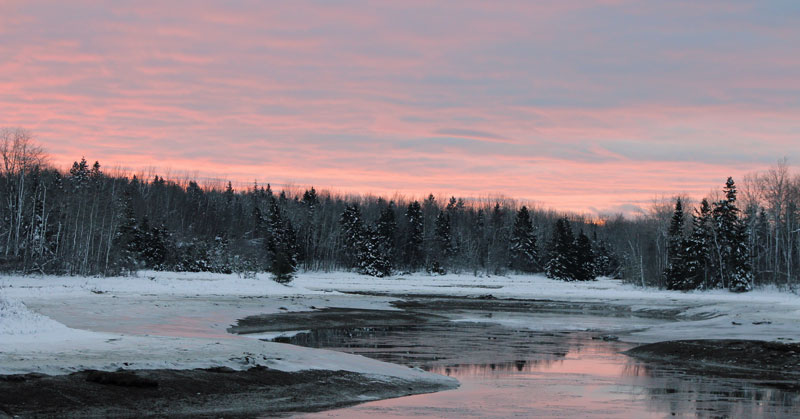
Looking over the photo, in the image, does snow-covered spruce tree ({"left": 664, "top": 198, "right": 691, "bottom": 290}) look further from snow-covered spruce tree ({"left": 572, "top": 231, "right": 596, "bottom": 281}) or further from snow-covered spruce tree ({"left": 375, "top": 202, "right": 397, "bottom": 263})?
snow-covered spruce tree ({"left": 375, "top": 202, "right": 397, "bottom": 263})

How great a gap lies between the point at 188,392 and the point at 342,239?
112 meters

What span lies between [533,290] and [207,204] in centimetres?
9172

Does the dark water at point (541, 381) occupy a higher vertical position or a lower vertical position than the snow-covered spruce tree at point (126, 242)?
lower

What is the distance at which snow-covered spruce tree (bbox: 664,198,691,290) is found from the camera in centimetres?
7694

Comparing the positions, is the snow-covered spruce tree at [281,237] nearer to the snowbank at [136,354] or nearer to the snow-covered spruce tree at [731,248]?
the snow-covered spruce tree at [731,248]

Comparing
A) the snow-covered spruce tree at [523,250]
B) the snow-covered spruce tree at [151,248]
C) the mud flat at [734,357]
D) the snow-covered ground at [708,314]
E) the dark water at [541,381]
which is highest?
the snow-covered spruce tree at [523,250]

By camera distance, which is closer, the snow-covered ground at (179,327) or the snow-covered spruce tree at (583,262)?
the snow-covered ground at (179,327)

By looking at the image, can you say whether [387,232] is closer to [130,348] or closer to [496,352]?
[496,352]

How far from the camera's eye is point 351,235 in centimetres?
11956

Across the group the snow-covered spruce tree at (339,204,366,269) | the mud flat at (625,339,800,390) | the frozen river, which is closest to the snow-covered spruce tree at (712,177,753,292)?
the frozen river

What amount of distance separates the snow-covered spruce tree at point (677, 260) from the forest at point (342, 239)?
0.19 m

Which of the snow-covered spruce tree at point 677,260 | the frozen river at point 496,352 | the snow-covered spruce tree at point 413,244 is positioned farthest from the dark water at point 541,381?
the snow-covered spruce tree at point 413,244

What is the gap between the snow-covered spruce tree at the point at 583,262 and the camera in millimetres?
113312

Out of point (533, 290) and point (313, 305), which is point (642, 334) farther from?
point (533, 290)
